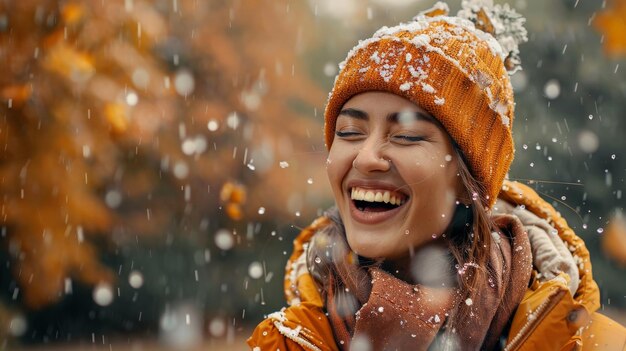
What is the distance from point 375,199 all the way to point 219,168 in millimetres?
5404

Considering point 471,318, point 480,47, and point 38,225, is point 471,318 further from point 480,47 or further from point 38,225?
point 38,225

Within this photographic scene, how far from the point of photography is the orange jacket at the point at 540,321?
238cm

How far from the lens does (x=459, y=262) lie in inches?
101

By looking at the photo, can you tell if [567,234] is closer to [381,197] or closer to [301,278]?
[381,197]

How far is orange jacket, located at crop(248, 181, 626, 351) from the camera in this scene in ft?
7.79

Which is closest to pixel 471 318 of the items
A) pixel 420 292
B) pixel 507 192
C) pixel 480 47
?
pixel 420 292

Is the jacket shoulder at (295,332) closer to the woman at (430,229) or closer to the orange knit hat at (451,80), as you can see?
the woman at (430,229)

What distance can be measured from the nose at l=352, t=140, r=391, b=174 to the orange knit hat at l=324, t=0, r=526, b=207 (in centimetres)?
21

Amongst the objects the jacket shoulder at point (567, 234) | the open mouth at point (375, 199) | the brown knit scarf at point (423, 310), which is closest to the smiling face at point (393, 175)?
the open mouth at point (375, 199)

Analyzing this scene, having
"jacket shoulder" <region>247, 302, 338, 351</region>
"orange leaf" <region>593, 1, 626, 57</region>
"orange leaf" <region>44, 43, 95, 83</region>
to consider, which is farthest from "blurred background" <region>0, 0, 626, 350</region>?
"jacket shoulder" <region>247, 302, 338, 351</region>

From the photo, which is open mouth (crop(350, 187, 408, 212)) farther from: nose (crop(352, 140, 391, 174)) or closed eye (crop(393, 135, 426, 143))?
closed eye (crop(393, 135, 426, 143))

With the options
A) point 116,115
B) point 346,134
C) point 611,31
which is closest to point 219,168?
point 116,115

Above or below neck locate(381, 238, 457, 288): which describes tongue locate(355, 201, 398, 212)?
above

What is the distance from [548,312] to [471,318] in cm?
26
